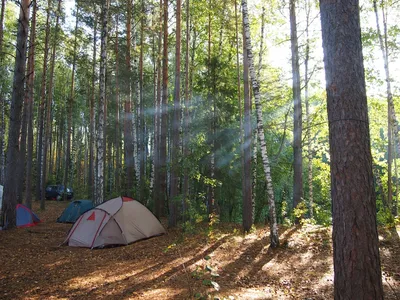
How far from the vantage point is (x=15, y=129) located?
9.82m

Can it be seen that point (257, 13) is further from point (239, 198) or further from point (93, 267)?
point (93, 267)

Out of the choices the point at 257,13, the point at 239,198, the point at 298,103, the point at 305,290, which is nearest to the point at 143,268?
the point at 305,290

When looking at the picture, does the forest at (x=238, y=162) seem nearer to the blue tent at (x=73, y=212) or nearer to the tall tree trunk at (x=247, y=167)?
the tall tree trunk at (x=247, y=167)

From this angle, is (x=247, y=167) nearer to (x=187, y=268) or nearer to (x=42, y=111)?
(x=187, y=268)

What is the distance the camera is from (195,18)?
14.6 meters

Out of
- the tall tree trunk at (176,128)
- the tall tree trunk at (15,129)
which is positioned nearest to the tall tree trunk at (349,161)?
the tall tree trunk at (176,128)

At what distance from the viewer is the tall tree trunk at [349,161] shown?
2844 millimetres

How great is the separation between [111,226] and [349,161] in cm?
785

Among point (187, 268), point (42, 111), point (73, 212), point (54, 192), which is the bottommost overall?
point (187, 268)

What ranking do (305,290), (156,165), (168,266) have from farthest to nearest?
1. (156,165)
2. (168,266)
3. (305,290)

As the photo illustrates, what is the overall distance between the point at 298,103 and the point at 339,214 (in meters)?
7.30

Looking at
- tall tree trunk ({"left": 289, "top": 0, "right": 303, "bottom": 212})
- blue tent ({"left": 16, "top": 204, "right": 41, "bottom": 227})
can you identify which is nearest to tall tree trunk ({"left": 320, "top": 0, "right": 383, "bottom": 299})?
tall tree trunk ({"left": 289, "top": 0, "right": 303, "bottom": 212})

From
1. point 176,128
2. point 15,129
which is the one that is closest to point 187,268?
point 176,128

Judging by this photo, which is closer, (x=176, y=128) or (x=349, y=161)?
(x=349, y=161)
